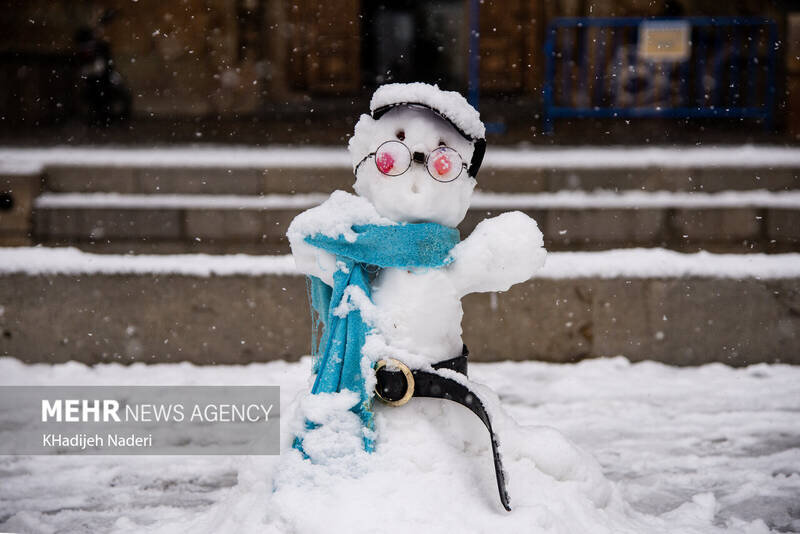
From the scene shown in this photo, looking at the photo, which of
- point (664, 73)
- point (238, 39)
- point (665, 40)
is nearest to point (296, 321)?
point (665, 40)

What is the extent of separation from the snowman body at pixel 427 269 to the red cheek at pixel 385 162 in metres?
0.05

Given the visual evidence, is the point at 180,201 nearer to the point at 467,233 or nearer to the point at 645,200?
the point at 467,233

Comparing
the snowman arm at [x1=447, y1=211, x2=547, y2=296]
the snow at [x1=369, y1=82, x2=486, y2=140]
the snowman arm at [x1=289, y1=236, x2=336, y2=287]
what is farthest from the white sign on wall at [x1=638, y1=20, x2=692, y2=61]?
the snowman arm at [x1=289, y1=236, x2=336, y2=287]

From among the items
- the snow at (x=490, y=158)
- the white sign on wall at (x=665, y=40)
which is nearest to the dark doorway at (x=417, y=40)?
the white sign on wall at (x=665, y=40)

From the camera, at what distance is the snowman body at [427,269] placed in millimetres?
2598

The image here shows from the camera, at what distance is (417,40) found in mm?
13430

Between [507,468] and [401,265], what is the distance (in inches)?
27.9

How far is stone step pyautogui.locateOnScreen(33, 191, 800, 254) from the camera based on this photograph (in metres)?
5.14

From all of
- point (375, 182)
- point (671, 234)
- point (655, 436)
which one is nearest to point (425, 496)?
point (375, 182)

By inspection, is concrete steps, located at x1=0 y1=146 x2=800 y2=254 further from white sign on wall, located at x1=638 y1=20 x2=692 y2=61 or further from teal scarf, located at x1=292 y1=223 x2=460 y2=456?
teal scarf, located at x1=292 y1=223 x2=460 y2=456

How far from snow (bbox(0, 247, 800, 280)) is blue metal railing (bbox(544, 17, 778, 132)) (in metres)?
1.80

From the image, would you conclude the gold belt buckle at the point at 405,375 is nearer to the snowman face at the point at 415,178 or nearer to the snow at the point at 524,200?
the snowman face at the point at 415,178

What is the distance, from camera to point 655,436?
394 centimetres

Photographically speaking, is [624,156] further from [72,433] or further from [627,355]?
[72,433]
